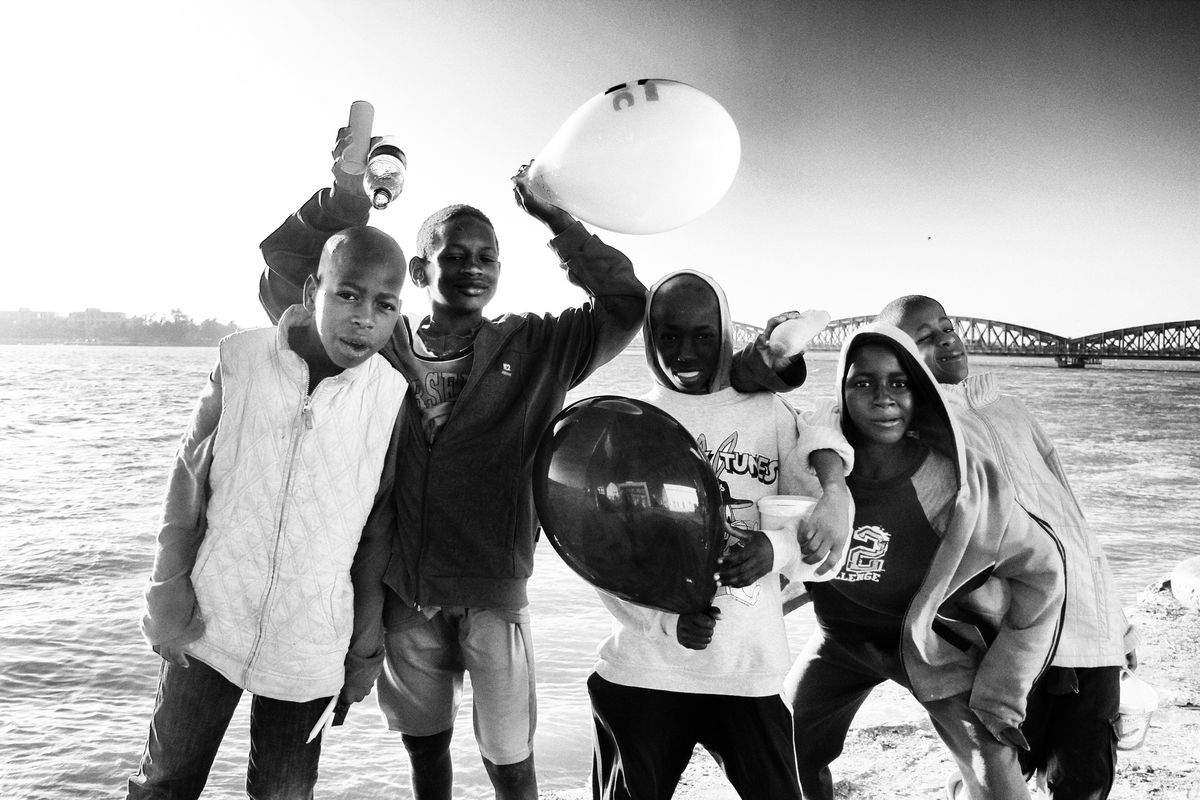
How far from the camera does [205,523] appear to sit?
181 cm

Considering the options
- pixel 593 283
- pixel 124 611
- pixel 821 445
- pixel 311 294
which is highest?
pixel 593 283

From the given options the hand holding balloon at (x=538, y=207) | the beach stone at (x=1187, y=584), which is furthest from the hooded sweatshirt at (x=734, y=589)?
the beach stone at (x=1187, y=584)

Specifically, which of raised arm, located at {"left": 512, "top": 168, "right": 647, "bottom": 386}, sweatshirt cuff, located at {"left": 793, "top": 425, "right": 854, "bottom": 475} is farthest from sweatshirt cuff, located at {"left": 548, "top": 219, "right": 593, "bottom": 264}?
sweatshirt cuff, located at {"left": 793, "top": 425, "right": 854, "bottom": 475}

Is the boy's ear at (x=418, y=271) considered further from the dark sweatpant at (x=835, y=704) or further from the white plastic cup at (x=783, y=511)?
the dark sweatpant at (x=835, y=704)

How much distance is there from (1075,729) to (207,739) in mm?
2213

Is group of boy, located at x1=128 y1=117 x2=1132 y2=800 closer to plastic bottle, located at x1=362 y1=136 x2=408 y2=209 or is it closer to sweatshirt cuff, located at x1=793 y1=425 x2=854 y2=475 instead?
sweatshirt cuff, located at x1=793 y1=425 x2=854 y2=475

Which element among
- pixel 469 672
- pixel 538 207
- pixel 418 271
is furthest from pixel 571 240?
pixel 469 672

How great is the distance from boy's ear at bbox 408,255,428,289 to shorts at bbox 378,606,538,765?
0.88 m

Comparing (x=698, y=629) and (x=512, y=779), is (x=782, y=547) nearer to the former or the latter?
(x=698, y=629)

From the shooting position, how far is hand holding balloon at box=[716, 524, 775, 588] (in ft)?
5.07

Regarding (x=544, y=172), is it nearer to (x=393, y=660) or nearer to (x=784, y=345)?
(x=784, y=345)

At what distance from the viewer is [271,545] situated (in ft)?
5.80

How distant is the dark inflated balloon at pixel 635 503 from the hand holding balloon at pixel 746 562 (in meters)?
0.03

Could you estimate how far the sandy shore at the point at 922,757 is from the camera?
2812 millimetres
